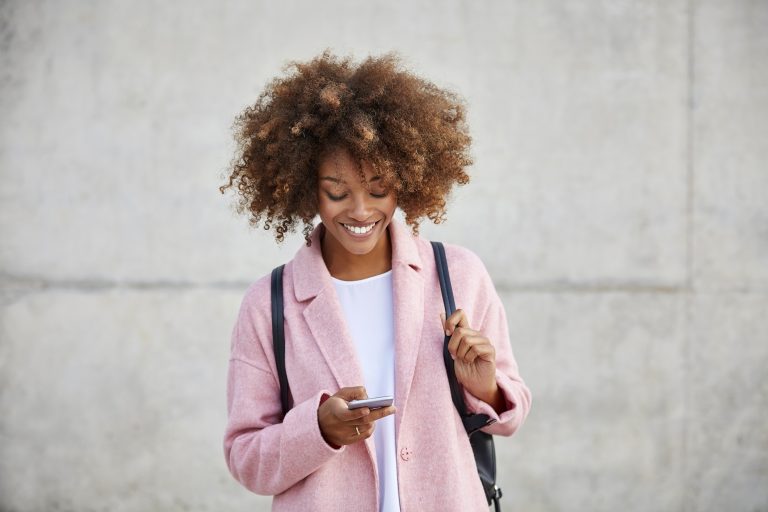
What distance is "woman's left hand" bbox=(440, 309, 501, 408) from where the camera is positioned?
2.33m

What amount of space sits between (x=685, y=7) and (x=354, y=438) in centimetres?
387

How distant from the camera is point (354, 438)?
228cm

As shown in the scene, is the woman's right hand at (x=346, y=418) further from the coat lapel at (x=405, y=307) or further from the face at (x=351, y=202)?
the face at (x=351, y=202)

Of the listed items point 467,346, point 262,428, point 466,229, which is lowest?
point 262,428

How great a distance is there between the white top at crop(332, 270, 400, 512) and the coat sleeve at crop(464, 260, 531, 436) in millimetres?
233

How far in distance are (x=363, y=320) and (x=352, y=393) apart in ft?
1.25

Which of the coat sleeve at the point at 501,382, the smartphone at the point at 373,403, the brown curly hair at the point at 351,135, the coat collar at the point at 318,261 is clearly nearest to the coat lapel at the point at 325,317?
the coat collar at the point at 318,261

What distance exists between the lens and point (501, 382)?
2486mm

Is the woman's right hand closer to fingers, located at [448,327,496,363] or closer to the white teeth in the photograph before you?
fingers, located at [448,327,496,363]

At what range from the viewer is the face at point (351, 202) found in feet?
8.14

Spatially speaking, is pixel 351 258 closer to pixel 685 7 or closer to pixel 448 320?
pixel 448 320

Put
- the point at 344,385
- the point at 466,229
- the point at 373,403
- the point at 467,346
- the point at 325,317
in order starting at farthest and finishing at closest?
1. the point at 466,229
2. the point at 325,317
3. the point at 344,385
4. the point at 467,346
5. the point at 373,403

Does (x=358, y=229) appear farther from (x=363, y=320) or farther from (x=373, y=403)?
(x=373, y=403)

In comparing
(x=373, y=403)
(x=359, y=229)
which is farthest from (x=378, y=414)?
(x=359, y=229)
